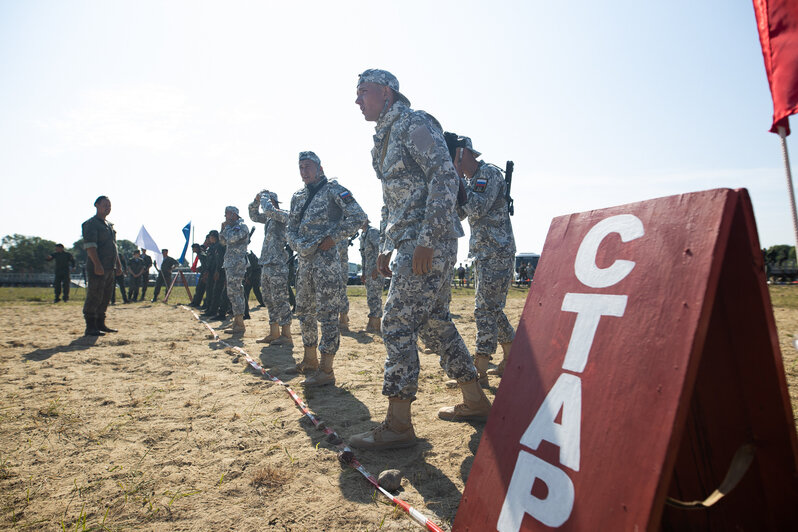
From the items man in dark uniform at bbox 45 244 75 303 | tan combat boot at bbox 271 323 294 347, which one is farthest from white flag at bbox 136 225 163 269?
tan combat boot at bbox 271 323 294 347

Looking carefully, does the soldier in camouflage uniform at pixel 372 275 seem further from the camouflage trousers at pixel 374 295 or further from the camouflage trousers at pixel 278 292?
the camouflage trousers at pixel 278 292

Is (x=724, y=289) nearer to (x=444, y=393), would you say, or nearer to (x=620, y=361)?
(x=620, y=361)

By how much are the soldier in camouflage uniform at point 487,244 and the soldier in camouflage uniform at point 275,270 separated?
3.06m

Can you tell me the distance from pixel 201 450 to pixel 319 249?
2.08m

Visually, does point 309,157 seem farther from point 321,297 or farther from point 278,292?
point 278,292

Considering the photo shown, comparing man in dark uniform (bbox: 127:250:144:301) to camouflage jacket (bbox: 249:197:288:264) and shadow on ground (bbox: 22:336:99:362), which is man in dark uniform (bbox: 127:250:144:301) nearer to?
shadow on ground (bbox: 22:336:99:362)

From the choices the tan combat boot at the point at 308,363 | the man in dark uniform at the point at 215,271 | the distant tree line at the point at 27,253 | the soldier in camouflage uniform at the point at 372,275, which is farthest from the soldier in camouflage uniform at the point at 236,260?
the distant tree line at the point at 27,253

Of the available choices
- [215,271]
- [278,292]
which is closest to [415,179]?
[278,292]

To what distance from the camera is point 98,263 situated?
6.46 m

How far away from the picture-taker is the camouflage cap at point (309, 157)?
4354mm

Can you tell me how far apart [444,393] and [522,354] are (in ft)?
7.36

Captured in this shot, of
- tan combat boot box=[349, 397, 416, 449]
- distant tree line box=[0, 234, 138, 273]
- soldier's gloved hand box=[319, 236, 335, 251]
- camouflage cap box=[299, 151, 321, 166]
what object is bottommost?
tan combat boot box=[349, 397, 416, 449]

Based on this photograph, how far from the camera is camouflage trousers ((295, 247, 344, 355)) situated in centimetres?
394

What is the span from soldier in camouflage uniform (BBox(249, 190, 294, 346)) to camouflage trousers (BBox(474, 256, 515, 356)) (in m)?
3.05
